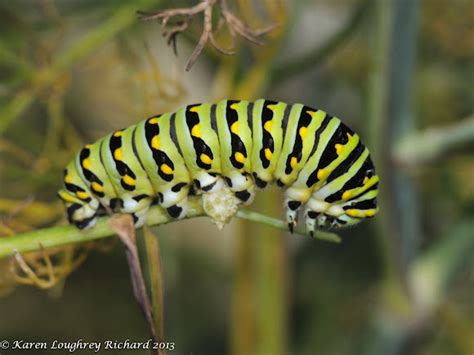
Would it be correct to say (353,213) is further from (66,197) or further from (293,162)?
(66,197)

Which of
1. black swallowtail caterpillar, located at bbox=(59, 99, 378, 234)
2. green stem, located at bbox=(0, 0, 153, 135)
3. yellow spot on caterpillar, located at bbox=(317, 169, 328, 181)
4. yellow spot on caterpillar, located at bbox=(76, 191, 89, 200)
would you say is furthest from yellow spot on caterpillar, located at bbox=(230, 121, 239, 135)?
green stem, located at bbox=(0, 0, 153, 135)

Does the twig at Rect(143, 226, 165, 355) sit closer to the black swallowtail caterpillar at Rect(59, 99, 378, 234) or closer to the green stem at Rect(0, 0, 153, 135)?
the black swallowtail caterpillar at Rect(59, 99, 378, 234)

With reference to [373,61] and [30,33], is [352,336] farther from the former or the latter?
[30,33]

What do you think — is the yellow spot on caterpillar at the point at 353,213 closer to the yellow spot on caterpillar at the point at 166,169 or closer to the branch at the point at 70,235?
the branch at the point at 70,235

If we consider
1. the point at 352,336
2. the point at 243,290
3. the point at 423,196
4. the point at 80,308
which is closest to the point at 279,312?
the point at 243,290

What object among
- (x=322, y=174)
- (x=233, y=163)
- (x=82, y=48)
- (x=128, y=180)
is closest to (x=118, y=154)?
(x=128, y=180)

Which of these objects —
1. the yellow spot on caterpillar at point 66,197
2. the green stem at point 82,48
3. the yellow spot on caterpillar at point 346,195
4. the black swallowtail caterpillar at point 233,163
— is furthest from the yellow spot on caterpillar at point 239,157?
the green stem at point 82,48
